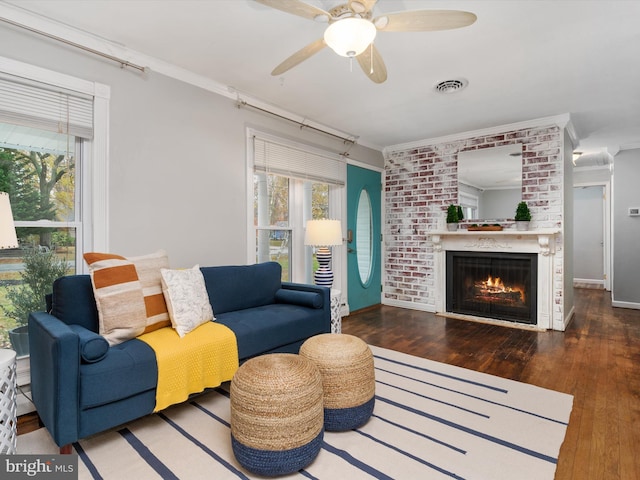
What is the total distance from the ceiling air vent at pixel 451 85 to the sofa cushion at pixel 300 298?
2182 millimetres

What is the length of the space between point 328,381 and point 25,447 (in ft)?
5.23

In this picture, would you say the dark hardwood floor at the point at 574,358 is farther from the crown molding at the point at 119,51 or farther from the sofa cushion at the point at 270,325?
the crown molding at the point at 119,51

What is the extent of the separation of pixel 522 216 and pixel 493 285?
37.0 inches

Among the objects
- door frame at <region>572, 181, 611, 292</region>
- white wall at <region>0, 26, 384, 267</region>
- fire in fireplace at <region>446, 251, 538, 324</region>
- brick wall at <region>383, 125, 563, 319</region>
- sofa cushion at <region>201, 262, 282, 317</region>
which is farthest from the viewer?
door frame at <region>572, 181, 611, 292</region>

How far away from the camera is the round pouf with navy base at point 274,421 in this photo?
1527 mm

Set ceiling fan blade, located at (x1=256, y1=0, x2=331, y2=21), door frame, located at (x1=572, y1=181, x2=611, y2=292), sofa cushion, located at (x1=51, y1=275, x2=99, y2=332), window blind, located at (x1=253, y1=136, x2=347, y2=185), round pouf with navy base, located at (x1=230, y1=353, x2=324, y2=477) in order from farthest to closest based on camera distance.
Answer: door frame, located at (x1=572, y1=181, x2=611, y2=292), window blind, located at (x1=253, y1=136, x2=347, y2=185), sofa cushion, located at (x1=51, y1=275, x2=99, y2=332), ceiling fan blade, located at (x1=256, y1=0, x2=331, y2=21), round pouf with navy base, located at (x1=230, y1=353, x2=324, y2=477)

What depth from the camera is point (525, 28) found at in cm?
231

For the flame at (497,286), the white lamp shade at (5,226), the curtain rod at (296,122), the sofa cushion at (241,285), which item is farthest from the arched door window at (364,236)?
the white lamp shade at (5,226)

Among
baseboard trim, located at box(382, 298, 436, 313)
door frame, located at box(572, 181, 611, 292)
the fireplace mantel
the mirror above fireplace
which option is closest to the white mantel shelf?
the fireplace mantel

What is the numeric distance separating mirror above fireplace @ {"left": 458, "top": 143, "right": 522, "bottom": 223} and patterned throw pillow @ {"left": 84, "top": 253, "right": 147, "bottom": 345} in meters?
4.07

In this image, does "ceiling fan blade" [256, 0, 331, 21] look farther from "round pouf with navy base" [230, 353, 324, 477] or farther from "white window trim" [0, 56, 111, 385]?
"round pouf with navy base" [230, 353, 324, 477]

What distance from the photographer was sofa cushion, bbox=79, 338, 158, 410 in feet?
5.50

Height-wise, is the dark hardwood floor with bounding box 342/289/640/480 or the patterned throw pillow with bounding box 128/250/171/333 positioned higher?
the patterned throw pillow with bounding box 128/250/171/333

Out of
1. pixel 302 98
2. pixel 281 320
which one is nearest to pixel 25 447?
pixel 281 320
